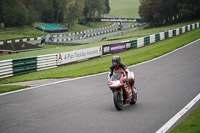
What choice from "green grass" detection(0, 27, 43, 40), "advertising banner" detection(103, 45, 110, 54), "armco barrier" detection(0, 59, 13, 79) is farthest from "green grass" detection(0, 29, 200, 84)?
"green grass" detection(0, 27, 43, 40)

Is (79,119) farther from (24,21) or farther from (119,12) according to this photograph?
(119,12)

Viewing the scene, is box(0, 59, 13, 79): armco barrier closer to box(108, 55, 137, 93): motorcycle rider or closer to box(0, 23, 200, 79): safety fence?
box(0, 23, 200, 79): safety fence

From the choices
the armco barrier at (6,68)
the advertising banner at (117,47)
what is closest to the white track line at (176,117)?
the armco barrier at (6,68)

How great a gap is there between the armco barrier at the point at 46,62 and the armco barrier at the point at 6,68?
3.25 metres

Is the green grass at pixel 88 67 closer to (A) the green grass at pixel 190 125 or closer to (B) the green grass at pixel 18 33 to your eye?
(A) the green grass at pixel 190 125

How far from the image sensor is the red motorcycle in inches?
424

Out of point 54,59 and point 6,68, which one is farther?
point 54,59

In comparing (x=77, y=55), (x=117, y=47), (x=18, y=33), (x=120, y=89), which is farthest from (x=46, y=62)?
(x=18, y=33)

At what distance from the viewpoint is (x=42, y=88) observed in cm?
1590

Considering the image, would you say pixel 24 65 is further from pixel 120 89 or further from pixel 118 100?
pixel 118 100

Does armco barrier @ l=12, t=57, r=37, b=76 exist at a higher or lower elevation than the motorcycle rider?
lower

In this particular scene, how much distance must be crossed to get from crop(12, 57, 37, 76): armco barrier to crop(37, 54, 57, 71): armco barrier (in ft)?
1.57

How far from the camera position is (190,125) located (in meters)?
8.91

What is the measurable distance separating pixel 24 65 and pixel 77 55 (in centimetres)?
759
